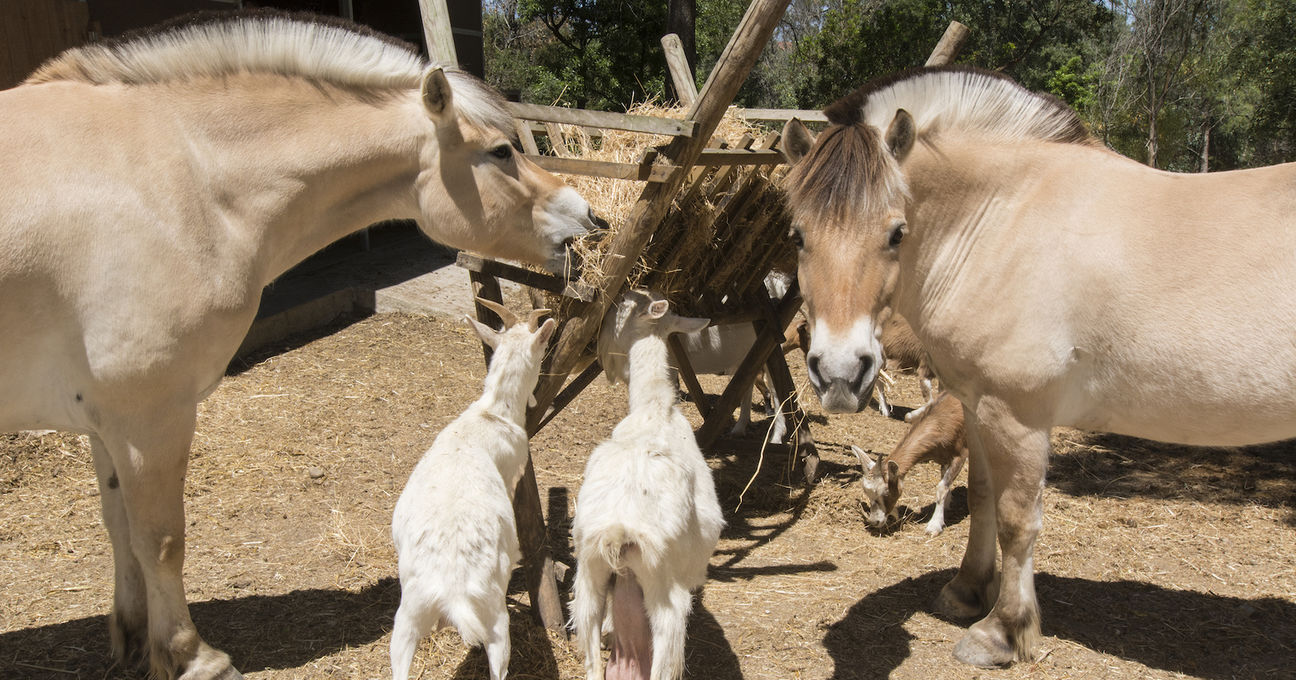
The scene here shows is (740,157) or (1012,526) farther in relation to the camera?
(740,157)

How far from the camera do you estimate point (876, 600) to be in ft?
14.8

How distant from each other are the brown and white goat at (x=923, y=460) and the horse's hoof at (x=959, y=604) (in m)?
1.07

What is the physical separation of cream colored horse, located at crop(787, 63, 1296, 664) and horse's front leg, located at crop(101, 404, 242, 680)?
2.59 meters

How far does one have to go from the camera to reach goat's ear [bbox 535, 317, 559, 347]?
12.9 feet

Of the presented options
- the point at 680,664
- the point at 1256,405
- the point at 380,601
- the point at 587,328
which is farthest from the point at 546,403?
the point at 1256,405

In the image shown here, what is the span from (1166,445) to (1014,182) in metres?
4.86

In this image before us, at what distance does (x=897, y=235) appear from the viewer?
11.4 feet

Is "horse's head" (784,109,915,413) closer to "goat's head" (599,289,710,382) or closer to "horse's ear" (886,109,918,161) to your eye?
"horse's ear" (886,109,918,161)

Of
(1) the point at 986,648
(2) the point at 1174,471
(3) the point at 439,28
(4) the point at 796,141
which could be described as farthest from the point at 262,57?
(2) the point at 1174,471

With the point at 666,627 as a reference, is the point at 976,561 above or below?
below

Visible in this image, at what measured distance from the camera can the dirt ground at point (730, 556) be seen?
3926 mm

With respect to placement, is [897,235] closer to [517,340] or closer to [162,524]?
[517,340]

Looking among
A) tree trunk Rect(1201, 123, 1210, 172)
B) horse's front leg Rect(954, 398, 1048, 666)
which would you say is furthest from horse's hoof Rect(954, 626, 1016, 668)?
tree trunk Rect(1201, 123, 1210, 172)

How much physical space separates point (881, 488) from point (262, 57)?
4234 millimetres
